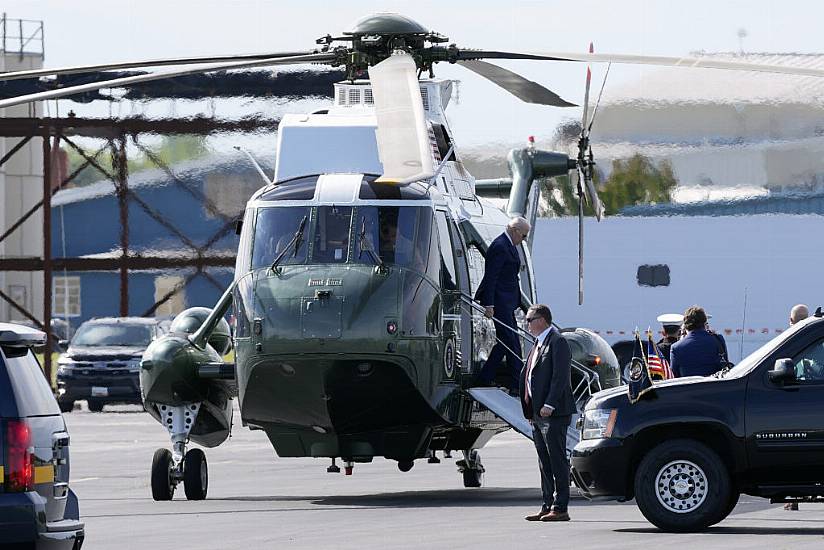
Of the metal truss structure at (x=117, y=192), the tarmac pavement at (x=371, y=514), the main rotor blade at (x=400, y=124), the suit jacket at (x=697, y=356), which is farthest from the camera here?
the metal truss structure at (x=117, y=192)

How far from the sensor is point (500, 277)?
18.8 m

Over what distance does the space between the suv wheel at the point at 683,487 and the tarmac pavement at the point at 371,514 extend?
Result: 181 millimetres

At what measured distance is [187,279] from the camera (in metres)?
48.1

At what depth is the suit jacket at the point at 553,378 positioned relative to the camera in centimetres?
1603

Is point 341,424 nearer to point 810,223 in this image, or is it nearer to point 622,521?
point 622,521

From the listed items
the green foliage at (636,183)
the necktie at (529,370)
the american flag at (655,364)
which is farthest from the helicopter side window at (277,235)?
the green foliage at (636,183)

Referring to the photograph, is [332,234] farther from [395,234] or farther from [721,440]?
[721,440]

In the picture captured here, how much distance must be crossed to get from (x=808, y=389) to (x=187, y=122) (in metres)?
29.1

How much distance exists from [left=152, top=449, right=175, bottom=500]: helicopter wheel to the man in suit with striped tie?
13.8ft

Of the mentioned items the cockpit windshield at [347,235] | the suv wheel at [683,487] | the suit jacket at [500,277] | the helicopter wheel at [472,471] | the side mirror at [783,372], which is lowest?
the helicopter wheel at [472,471]

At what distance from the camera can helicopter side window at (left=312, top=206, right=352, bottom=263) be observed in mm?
17609

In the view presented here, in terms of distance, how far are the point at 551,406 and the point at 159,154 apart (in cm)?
2930

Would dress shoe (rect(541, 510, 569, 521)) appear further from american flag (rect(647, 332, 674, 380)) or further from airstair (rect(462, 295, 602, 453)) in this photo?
american flag (rect(647, 332, 674, 380))

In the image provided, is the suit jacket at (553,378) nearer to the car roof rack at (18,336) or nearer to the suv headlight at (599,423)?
the suv headlight at (599,423)
